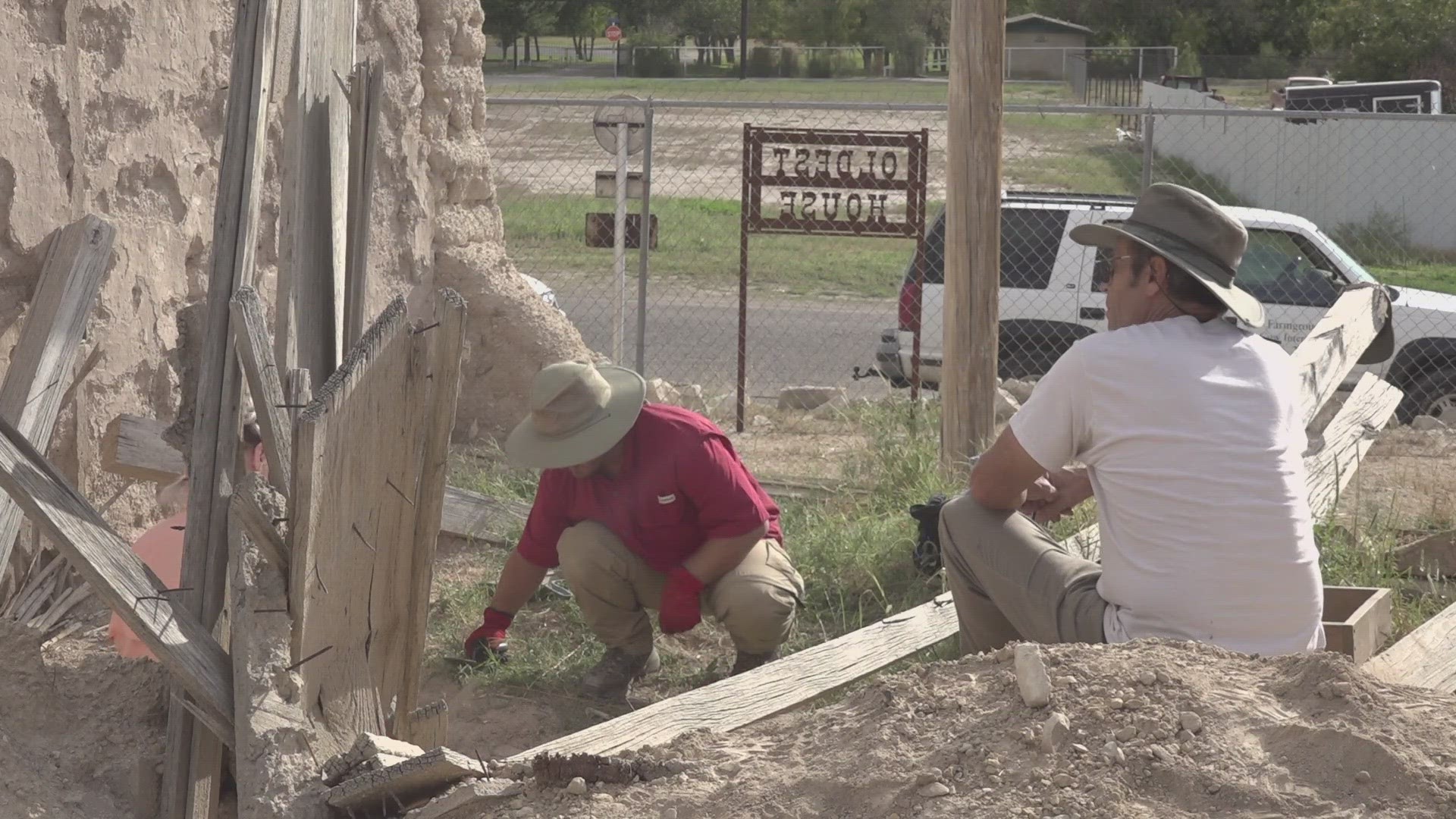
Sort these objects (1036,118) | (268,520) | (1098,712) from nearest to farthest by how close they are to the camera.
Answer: (1098,712) < (268,520) < (1036,118)

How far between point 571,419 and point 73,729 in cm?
162

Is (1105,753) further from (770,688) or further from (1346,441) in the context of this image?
(1346,441)

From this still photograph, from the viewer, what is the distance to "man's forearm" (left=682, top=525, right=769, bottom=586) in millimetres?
4453

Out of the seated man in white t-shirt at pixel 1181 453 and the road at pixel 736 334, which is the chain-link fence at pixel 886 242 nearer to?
the road at pixel 736 334

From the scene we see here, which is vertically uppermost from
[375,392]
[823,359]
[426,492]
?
[375,392]

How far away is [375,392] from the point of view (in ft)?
9.60

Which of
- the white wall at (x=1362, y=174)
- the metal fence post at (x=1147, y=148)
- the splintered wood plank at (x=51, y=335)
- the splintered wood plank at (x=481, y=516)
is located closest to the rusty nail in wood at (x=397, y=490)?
the splintered wood plank at (x=51, y=335)

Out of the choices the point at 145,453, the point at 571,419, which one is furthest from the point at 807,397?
the point at 145,453

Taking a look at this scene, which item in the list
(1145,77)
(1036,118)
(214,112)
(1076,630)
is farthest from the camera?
(1145,77)

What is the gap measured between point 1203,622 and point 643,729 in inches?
51.3

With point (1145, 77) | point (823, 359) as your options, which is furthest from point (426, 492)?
point (1145, 77)

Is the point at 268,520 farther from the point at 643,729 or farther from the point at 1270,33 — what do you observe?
the point at 1270,33

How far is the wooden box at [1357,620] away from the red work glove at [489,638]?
2534 millimetres

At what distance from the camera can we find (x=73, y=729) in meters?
3.23
